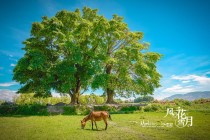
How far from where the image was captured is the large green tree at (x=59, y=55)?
1500 inches

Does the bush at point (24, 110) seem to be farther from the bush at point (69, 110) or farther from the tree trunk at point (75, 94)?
the tree trunk at point (75, 94)

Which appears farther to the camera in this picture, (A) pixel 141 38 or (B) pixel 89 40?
(A) pixel 141 38

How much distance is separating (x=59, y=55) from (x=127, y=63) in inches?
644

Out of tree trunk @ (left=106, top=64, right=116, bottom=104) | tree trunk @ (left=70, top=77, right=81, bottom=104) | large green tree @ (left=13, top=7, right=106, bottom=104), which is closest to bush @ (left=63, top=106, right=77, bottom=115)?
large green tree @ (left=13, top=7, right=106, bottom=104)

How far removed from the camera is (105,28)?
1689 inches

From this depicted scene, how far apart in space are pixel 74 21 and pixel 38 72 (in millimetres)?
13982

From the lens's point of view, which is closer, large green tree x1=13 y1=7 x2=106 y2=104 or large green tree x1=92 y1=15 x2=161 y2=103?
large green tree x1=13 y1=7 x2=106 y2=104

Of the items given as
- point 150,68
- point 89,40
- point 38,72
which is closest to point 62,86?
point 38,72

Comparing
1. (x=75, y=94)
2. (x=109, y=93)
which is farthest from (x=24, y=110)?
(x=109, y=93)

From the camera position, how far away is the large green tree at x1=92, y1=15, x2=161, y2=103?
43.6m

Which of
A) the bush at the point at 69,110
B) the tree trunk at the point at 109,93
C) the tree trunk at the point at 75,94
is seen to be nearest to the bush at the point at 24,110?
the bush at the point at 69,110

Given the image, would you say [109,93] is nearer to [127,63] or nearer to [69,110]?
[127,63]

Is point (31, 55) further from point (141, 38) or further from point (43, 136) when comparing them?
point (141, 38)

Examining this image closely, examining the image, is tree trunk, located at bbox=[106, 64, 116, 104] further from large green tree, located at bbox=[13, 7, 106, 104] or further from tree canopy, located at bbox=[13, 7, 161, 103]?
large green tree, located at bbox=[13, 7, 106, 104]
